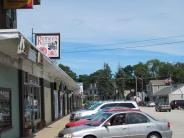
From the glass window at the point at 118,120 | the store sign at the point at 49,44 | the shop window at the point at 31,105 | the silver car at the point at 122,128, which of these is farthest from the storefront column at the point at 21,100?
the store sign at the point at 49,44

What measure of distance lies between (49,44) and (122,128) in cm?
3098

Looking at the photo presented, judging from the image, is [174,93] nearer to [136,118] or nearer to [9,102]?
[9,102]

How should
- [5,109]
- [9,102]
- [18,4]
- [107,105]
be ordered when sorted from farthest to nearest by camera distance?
[107,105] < [18,4] < [9,102] < [5,109]

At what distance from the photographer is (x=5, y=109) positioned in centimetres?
2075

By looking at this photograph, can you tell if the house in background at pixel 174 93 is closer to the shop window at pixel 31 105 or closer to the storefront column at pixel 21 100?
the shop window at pixel 31 105

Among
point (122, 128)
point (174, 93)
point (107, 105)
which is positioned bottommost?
point (122, 128)

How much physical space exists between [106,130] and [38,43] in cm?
3140

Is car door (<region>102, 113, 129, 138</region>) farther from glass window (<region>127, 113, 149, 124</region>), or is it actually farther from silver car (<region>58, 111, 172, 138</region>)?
glass window (<region>127, 113, 149, 124</region>)

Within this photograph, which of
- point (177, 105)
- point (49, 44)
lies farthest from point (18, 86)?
point (177, 105)

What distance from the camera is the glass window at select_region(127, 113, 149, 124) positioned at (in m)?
18.5

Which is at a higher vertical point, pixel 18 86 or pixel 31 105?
pixel 18 86

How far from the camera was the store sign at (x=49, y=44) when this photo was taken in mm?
48188

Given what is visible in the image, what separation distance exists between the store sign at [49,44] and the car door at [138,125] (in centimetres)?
2999

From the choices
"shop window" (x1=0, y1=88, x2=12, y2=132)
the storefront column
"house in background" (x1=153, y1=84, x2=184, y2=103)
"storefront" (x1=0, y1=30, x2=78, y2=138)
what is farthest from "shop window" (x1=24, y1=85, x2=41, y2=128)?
"house in background" (x1=153, y1=84, x2=184, y2=103)
